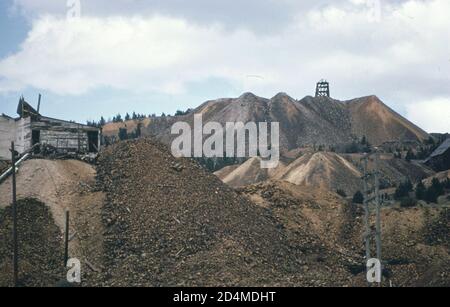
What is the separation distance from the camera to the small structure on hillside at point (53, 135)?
45531 millimetres

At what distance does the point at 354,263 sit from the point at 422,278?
530 cm

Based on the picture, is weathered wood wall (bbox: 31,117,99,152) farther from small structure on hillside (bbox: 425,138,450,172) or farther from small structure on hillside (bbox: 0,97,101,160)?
small structure on hillside (bbox: 425,138,450,172)

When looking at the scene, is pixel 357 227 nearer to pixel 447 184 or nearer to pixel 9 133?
pixel 447 184

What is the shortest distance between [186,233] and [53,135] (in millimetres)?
16270

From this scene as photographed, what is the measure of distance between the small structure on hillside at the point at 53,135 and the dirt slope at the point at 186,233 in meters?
3.63

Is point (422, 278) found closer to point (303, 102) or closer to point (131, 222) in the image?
point (131, 222)

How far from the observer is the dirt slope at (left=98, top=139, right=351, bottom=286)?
30.9 metres

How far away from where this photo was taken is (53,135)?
150 ft

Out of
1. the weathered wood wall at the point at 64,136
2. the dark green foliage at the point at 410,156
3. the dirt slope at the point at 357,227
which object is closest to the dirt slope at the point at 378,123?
the dark green foliage at the point at 410,156

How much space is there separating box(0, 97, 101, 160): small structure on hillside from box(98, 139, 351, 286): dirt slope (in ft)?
11.9

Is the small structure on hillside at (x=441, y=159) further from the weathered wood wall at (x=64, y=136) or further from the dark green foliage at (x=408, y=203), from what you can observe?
the weathered wood wall at (x=64, y=136)

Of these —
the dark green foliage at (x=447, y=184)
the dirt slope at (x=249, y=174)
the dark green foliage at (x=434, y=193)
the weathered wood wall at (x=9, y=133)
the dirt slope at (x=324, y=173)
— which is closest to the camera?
the weathered wood wall at (x=9, y=133)

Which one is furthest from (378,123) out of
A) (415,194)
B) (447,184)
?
(415,194)
